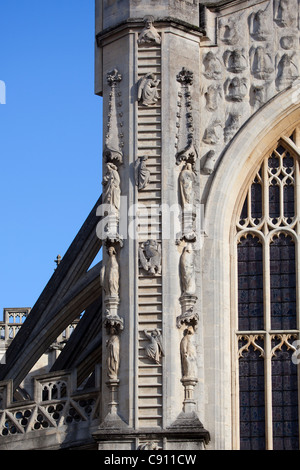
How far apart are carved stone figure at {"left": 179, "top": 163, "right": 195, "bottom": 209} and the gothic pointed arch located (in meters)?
0.51

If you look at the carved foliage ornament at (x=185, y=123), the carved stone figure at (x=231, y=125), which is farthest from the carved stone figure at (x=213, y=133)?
the carved foliage ornament at (x=185, y=123)

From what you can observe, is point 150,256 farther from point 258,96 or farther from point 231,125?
point 258,96

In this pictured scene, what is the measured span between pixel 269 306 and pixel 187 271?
181 centimetres

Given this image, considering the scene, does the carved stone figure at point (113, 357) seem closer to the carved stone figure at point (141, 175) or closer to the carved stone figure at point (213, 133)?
the carved stone figure at point (141, 175)

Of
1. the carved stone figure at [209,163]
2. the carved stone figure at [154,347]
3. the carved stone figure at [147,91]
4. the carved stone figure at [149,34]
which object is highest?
the carved stone figure at [149,34]

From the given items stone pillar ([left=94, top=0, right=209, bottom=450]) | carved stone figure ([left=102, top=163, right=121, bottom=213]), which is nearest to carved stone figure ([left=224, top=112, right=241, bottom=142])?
stone pillar ([left=94, top=0, right=209, bottom=450])

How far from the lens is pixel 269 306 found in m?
29.4

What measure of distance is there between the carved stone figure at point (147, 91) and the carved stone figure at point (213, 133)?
1116 millimetres

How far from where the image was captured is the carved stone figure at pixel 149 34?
29.8 metres

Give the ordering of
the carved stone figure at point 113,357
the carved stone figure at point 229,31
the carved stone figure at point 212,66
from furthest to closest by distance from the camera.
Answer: the carved stone figure at point 229,31 < the carved stone figure at point 212,66 < the carved stone figure at point 113,357

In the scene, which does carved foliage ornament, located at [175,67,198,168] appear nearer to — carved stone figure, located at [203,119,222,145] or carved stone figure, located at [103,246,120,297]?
carved stone figure, located at [203,119,222,145]

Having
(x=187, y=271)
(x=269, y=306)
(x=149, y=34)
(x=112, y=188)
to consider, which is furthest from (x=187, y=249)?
(x=149, y=34)

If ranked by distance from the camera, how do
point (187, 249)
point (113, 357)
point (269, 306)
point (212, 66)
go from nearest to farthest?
point (113, 357) → point (187, 249) → point (269, 306) → point (212, 66)
